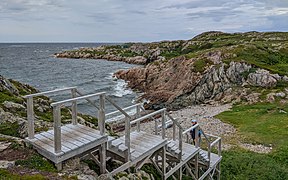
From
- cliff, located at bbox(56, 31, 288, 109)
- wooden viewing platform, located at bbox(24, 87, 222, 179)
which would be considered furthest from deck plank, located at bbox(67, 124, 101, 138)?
cliff, located at bbox(56, 31, 288, 109)

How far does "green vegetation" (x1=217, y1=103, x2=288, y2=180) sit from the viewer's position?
1645 cm

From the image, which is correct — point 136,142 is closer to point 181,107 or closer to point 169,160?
point 169,160

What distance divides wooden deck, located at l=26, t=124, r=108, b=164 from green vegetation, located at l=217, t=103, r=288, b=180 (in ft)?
32.6

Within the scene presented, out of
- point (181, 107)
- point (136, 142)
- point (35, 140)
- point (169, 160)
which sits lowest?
point (181, 107)

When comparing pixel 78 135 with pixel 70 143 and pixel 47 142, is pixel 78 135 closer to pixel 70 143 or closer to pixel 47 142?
pixel 70 143

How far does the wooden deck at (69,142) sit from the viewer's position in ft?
26.9

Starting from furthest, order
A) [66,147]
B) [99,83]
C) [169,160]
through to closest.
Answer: [99,83], [169,160], [66,147]

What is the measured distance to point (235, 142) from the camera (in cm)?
2514

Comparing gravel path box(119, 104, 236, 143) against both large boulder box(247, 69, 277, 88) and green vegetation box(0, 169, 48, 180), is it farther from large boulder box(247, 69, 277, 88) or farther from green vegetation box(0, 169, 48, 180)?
green vegetation box(0, 169, 48, 180)

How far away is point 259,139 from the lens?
83.4 feet

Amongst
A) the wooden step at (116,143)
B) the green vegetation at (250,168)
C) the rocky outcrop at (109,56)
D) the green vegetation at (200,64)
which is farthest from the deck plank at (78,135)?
the rocky outcrop at (109,56)

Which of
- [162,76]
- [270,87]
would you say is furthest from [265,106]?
[162,76]

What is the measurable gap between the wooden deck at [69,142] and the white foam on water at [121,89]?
4328cm

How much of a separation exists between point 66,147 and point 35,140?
1282mm
